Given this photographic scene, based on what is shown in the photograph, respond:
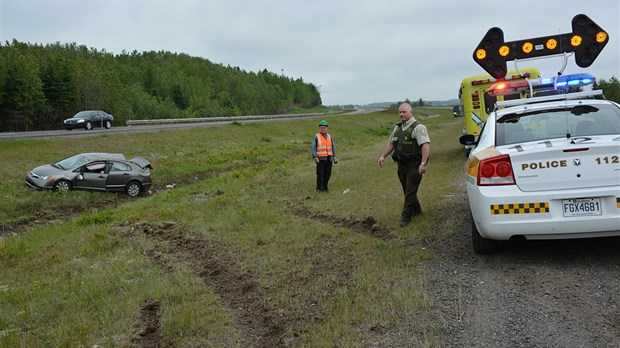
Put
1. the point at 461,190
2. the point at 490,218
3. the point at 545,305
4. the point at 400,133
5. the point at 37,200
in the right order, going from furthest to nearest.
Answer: the point at 37,200
the point at 461,190
the point at 400,133
the point at 490,218
the point at 545,305

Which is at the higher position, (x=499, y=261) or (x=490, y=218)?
(x=490, y=218)

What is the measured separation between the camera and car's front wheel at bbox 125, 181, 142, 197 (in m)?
18.5

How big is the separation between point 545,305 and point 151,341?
3324 millimetres

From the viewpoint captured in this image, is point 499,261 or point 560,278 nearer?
point 560,278

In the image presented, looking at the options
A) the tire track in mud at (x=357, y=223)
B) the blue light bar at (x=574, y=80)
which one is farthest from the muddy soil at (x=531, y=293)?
the blue light bar at (x=574, y=80)

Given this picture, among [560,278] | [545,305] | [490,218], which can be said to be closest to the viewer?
[545,305]

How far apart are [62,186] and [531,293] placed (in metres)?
15.9

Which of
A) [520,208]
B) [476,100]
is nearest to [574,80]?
[520,208]

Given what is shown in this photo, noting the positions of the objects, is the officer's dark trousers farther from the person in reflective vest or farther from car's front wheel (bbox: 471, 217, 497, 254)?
the person in reflective vest

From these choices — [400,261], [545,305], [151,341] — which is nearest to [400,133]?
[400,261]

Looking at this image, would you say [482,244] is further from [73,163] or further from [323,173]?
[73,163]

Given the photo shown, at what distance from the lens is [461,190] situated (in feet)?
31.9

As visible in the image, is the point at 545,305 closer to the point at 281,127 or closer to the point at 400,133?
the point at 400,133

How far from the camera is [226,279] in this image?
606cm
